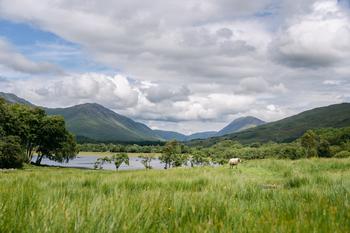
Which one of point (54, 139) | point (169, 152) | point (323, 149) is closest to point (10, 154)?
point (54, 139)

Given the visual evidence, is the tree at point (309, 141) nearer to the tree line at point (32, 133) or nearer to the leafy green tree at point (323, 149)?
the leafy green tree at point (323, 149)

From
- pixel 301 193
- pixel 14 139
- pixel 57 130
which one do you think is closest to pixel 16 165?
pixel 14 139

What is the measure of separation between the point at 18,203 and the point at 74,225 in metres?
1.23

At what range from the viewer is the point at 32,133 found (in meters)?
99.4

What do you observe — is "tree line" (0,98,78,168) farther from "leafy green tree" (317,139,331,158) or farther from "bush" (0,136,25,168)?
"leafy green tree" (317,139,331,158)

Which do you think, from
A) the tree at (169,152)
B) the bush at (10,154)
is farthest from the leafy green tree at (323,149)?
the bush at (10,154)

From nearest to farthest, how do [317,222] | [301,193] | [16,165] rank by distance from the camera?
[317,222]
[301,193]
[16,165]

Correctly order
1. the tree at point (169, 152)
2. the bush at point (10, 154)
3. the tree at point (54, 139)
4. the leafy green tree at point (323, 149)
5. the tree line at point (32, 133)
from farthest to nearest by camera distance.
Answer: the tree at point (169, 152), the leafy green tree at point (323, 149), the tree at point (54, 139), the tree line at point (32, 133), the bush at point (10, 154)

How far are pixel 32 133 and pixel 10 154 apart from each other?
20.6 meters

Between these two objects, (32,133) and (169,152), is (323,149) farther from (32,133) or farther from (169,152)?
(32,133)

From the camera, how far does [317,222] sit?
3391 mm

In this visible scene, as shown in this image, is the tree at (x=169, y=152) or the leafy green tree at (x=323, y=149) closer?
the leafy green tree at (x=323, y=149)

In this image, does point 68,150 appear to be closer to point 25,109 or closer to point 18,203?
point 25,109

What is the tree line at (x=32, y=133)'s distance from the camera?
86312mm
